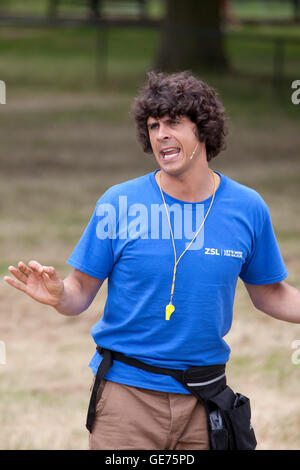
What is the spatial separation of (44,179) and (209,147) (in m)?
9.54

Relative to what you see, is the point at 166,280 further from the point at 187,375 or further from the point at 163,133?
the point at 163,133

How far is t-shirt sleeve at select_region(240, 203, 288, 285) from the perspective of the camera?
3.21 meters

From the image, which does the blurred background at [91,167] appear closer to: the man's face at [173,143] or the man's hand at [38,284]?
the man's hand at [38,284]

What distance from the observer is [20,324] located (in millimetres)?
7070

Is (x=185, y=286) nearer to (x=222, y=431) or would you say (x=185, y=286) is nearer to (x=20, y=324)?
(x=222, y=431)

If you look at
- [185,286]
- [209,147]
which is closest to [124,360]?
[185,286]

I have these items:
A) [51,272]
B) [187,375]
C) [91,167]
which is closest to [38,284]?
[51,272]

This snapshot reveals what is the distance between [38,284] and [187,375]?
0.62 meters

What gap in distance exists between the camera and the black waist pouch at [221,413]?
305cm

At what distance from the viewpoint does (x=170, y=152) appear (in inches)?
122

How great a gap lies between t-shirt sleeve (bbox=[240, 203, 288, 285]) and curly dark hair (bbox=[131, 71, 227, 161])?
1.14 ft

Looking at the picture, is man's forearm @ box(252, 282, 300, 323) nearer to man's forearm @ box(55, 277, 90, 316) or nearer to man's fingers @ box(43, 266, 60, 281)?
man's forearm @ box(55, 277, 90, 316)

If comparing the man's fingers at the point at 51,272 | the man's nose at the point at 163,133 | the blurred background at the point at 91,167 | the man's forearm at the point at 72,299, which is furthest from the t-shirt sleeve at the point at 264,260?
the blurred background at the point at 91,167

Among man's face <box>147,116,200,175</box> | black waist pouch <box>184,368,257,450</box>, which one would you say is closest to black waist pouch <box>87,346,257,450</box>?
black waist pouch <box>184,368,257,450</box>
